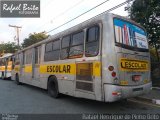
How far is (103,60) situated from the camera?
6.99 metres

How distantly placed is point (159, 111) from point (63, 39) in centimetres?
460

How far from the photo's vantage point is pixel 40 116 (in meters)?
7.10

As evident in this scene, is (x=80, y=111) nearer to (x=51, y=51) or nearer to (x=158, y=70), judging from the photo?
(x=51, y=51)

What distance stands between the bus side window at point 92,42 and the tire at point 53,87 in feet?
9.62

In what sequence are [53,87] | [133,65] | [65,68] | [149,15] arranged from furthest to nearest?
[149,15], [53,87], [65,68], [133,65]

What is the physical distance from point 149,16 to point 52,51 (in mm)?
7535

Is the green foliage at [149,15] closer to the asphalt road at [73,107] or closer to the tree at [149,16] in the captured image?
the tree at [149,16]

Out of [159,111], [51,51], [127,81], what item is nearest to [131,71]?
[127,81]

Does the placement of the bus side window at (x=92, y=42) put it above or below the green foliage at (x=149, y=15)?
below

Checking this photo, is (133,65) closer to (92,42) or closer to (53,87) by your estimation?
(92,42)

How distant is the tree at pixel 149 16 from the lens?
1463 centimetres

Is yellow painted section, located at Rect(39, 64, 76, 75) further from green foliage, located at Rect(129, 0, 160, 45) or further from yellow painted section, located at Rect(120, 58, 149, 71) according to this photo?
green foliage, located at Rect(129, 0, 160, 45)

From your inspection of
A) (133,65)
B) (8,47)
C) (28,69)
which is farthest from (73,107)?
(8,47)

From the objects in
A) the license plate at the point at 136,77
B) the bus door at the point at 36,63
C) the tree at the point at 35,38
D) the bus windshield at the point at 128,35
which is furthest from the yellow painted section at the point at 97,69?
the tree at the point at 35,38
